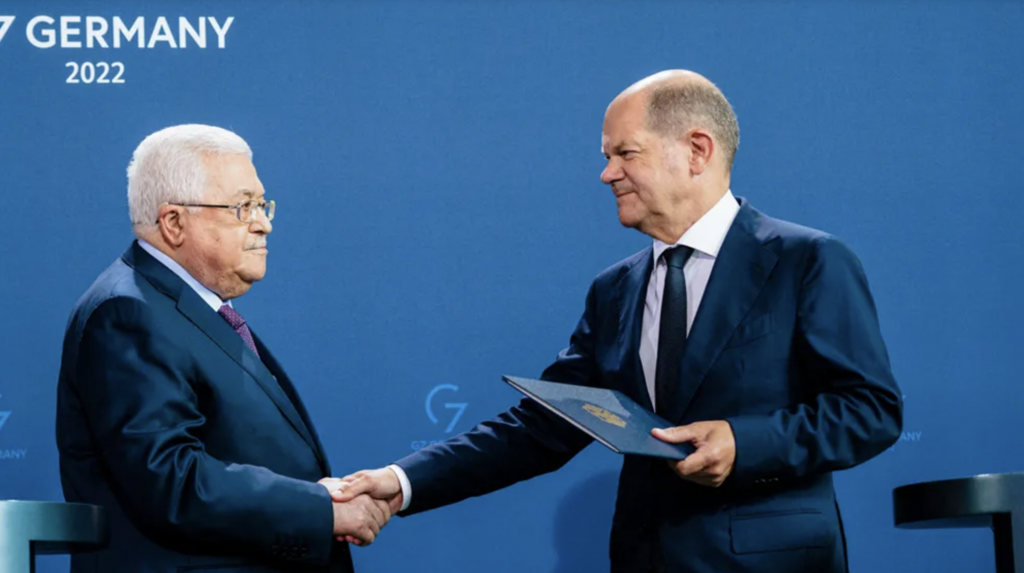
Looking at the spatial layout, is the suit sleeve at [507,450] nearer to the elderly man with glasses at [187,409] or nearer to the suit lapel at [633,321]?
the suit lapel at [633,321]

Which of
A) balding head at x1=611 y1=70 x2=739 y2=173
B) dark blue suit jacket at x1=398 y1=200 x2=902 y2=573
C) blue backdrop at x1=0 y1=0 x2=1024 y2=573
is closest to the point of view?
dark blue suit jacket at x1=398 y1=200 x2=902 y2=573

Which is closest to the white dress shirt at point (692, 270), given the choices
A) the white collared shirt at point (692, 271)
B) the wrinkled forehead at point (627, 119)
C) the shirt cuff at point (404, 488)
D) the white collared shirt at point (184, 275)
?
the white collared shirt at point (692, 271)

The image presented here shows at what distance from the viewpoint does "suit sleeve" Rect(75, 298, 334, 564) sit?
2545 millimetres

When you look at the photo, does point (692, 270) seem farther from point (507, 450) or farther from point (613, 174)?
point (507, 450)

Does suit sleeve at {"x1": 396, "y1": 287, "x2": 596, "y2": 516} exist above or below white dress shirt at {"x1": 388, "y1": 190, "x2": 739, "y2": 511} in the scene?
below

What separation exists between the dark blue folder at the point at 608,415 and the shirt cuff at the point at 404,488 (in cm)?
62

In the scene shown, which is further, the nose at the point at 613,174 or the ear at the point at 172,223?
the nose at the point at 613,174

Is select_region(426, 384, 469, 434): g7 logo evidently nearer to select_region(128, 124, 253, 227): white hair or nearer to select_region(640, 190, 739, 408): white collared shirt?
select_region(640, 190, 739, 408): white collared shirt

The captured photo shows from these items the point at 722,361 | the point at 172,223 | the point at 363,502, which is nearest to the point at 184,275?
the point at 172,223

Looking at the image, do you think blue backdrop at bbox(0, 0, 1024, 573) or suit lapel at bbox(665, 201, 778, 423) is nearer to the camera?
suit lapel at bbox(665, 201, 778, 423)

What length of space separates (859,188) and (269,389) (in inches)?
75.8

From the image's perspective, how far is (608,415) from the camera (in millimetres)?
2576

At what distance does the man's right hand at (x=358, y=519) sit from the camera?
2.82 meters
